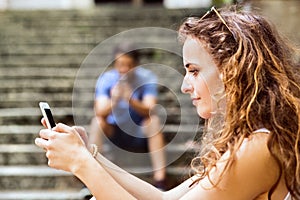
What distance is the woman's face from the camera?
194 centimetres

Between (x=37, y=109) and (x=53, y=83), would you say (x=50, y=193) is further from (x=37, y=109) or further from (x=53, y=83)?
(x=53, y=83)

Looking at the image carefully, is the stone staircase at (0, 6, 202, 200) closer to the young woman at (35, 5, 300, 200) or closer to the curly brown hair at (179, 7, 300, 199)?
the young woman at (35, 5, 300, 200)

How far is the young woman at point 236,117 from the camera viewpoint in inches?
71.2

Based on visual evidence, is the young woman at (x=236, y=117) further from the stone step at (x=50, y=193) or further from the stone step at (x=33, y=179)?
the stone step at (x=33, y=179)

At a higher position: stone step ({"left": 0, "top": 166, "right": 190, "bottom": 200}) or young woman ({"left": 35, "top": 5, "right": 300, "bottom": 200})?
young woman ({"left": 35, "top": 5, "right": 300, "bottom": 200})

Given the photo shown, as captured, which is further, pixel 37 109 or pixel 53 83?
pixel 53 83

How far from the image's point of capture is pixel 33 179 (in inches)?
253

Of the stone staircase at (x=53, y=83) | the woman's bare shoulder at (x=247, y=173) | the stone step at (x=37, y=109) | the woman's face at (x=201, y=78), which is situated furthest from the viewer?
the stone step at (x=37, y=109)

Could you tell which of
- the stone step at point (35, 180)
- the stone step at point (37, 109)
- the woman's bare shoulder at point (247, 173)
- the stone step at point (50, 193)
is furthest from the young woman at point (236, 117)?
the stone step at point (37, 109)

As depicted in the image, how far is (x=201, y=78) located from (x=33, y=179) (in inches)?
185

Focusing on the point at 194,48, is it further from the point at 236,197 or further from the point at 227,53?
the point at 236,197

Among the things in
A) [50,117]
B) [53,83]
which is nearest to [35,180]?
[53,83]

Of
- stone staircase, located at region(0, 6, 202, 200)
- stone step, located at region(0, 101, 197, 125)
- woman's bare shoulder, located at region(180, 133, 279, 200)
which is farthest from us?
stone step, located at region(0, 101, 197, 125)

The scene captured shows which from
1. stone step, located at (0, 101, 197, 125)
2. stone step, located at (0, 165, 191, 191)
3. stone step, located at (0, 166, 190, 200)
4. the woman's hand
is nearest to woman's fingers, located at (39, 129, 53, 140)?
the woman's hand
